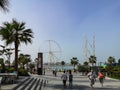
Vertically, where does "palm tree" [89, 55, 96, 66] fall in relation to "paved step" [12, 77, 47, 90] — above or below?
above

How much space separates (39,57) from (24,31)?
3004cm

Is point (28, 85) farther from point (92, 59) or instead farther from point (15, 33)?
point (92, 59)

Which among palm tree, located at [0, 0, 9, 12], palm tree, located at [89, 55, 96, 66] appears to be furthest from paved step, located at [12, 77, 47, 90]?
palm tree, located at [89, 55, 96, 66]

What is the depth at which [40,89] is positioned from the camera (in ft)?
91.8

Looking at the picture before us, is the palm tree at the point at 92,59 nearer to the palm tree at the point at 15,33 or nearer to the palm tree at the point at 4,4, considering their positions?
the palm tree at the point at 15,33

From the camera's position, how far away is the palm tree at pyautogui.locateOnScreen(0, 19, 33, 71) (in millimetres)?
38375

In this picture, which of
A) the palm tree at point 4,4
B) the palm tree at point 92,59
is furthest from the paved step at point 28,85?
the palm tree at point 92,59

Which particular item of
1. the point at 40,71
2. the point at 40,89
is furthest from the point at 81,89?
the point at 40,71

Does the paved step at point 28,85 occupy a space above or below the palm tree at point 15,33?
below

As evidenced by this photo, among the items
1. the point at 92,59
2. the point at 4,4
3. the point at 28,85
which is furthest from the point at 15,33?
the point at 92,59

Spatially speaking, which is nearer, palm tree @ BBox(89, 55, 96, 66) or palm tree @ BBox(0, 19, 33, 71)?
palm tree @ BBox(0, 19, 33, 71)

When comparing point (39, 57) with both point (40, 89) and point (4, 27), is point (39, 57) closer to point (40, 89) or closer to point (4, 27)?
point (4, 27)

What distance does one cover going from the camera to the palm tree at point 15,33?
126 feet

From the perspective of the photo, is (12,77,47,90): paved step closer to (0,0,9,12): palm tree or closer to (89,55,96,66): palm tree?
(0,0,9,12): palm tree
